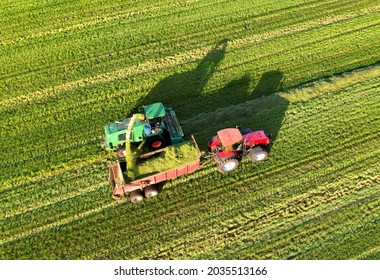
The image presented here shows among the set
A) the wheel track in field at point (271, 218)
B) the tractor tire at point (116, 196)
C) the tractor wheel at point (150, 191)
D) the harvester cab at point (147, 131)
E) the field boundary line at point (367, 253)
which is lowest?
the field boundary line at point (367, 253)

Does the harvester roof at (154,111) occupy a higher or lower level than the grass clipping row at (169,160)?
higher

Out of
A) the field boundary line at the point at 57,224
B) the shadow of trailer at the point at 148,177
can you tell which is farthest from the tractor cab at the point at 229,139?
the field boundary line at the point at 57,224

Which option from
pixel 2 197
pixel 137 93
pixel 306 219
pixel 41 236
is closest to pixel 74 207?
pixel 41 236

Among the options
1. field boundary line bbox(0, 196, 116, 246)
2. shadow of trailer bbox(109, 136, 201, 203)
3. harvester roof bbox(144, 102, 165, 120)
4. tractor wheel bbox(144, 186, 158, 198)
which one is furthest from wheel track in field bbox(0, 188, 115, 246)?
harvester roof bbox(144, 102, 165, 120)

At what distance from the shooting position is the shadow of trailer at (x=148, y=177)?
12469 millimetres

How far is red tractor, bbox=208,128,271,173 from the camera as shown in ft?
42.9

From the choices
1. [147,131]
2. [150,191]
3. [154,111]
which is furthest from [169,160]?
[154,111]

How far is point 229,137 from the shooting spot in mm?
13039

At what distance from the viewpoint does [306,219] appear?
12906mm

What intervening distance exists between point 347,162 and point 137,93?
389 inches

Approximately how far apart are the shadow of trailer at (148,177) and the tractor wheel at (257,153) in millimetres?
2121

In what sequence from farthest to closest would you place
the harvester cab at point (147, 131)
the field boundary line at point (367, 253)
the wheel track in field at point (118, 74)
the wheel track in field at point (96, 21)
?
the wheel track in field at point (96, 21) → the wheel track in field at point (118, 74) → the harvester cab at point (147, 131) → the field boundary line at point (367, 253)

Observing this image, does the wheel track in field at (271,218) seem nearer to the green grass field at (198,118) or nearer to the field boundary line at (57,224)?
the green grass field at (198,118)

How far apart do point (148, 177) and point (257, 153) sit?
4.30m
